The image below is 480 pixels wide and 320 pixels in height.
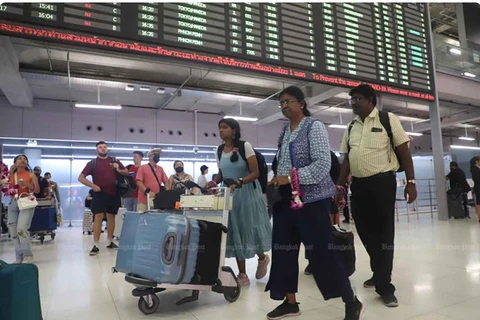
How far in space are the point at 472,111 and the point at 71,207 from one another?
14.4m

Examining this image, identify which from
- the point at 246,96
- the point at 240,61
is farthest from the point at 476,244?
the point at 246,96

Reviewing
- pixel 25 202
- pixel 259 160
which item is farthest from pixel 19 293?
pixel 25 202

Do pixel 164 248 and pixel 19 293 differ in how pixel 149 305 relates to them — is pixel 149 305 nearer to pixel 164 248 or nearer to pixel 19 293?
pixel 164 248

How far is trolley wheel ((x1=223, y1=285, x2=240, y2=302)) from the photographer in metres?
2.05

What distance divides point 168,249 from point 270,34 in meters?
3.54

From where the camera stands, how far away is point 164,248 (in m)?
1.77

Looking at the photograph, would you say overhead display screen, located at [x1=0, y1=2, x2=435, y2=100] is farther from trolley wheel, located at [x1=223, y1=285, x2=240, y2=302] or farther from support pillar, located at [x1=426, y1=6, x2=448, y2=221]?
trolley wheel, located at [x1=223, y1=285, x2=240, y2=302]

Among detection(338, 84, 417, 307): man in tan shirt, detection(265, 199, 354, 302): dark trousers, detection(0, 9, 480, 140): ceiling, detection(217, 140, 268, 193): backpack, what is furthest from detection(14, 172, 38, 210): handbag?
detection(338, 84, 417, 307): man in tan shirt

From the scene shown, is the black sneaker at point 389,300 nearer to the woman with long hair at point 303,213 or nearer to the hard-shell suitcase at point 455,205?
the woman with long hair at point 303,213

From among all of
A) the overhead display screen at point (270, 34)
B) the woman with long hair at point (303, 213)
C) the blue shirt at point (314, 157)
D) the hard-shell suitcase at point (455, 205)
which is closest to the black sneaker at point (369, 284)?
the woman with long hair at point (303, 213)

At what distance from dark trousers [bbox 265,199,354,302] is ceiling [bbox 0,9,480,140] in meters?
3.89

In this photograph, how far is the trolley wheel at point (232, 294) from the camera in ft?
6.74

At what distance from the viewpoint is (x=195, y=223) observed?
1.88m

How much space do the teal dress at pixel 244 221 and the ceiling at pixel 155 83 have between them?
3173mm
